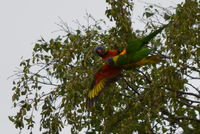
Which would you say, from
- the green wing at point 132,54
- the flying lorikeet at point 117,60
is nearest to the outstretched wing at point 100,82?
the flying lorikeet at point 117,60

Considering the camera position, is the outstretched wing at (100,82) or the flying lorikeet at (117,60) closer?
the flying lorikeet at (117,60)

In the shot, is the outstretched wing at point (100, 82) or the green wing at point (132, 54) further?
the outstretched wing at point (100, 82)

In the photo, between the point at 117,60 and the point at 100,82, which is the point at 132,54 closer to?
the point at 117,60

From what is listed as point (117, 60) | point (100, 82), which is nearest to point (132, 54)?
point (117, 60)

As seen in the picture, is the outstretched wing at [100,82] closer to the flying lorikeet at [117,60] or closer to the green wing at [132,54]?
the flying lorikeet at [117,60]

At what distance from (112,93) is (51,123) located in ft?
4.22

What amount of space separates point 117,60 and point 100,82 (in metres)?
0.83

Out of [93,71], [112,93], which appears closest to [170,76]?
[93,71]

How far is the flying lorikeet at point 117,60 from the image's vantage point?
597cm

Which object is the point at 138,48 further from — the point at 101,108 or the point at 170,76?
the point at 101,108

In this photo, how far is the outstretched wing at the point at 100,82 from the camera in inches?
262

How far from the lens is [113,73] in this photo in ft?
22.2

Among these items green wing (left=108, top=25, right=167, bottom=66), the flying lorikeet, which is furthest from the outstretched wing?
green wing (left=108, top=25, right=167, bottom=66)

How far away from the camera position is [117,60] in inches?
243
